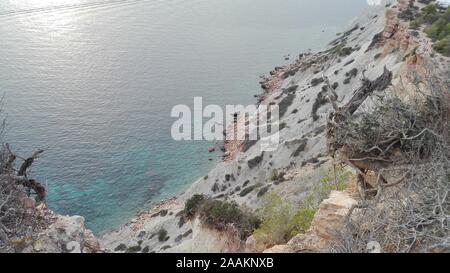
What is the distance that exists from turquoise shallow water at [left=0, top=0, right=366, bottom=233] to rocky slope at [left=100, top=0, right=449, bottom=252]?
581 centimetres

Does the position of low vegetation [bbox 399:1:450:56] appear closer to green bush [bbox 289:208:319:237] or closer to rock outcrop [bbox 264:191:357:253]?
green bush [bbox 289:208:319:237]

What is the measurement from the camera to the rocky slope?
1197 inches

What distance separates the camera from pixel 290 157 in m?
42.1

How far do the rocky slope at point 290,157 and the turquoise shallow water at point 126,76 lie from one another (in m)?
5.81

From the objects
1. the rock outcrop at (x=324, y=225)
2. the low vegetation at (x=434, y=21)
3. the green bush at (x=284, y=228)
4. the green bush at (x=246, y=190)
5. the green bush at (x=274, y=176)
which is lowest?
the green bush at (x=246, y=190)

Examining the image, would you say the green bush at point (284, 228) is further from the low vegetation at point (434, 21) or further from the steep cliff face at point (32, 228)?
the low vegetation at point (434, 21)

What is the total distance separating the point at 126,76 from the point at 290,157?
4211 cm

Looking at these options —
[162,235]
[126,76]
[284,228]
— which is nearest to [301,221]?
[284,228]

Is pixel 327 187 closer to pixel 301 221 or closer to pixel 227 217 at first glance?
pixel 301 221

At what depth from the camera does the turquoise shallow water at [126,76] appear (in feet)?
174

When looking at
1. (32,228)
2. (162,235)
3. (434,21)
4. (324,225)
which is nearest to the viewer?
(32,228)

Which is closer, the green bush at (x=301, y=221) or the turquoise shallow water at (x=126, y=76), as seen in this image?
the green bush at (x=301, y=221)

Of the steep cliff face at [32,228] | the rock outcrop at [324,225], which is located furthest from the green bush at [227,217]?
the steep cliff face at [32,228]
